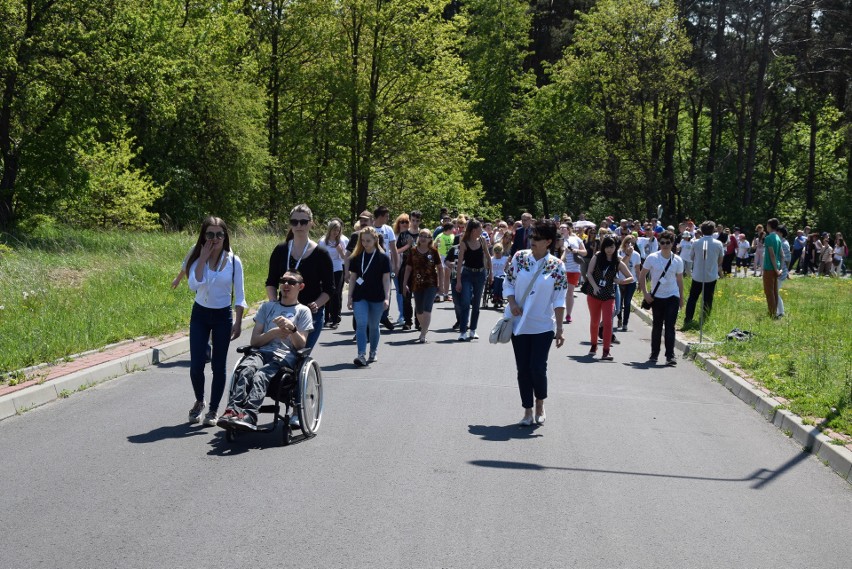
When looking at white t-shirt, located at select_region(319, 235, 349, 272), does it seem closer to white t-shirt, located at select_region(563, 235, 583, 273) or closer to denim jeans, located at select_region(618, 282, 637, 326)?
white t-shirt, located at select_region(563, 235, 583, 273)

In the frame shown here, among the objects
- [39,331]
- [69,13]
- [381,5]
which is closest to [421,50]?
[381,5]

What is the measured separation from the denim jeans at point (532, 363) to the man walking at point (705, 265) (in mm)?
8185

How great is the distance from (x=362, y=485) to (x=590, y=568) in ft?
6.66

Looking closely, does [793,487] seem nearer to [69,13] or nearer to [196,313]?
[196,313]

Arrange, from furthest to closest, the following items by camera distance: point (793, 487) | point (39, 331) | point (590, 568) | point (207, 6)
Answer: point (207, 6), point (39, 331), point (793, 487), point (590, 568)

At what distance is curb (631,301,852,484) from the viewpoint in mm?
8148

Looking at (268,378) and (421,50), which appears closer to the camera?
(268,378)

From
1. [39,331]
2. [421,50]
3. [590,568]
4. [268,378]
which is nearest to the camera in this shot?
[590,568]

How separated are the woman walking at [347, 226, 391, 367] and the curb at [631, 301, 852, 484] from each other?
458cm

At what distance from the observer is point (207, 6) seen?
40.2 metres

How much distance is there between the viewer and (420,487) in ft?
22.2

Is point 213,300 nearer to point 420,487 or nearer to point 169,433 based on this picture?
point 169,433

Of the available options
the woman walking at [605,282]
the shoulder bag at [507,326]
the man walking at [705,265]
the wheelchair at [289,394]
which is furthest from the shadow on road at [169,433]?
the man walking at [705,265]

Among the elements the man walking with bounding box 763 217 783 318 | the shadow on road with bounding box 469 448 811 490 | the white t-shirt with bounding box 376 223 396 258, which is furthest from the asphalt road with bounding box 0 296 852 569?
the man walking with bounding box 763 217 783 318
